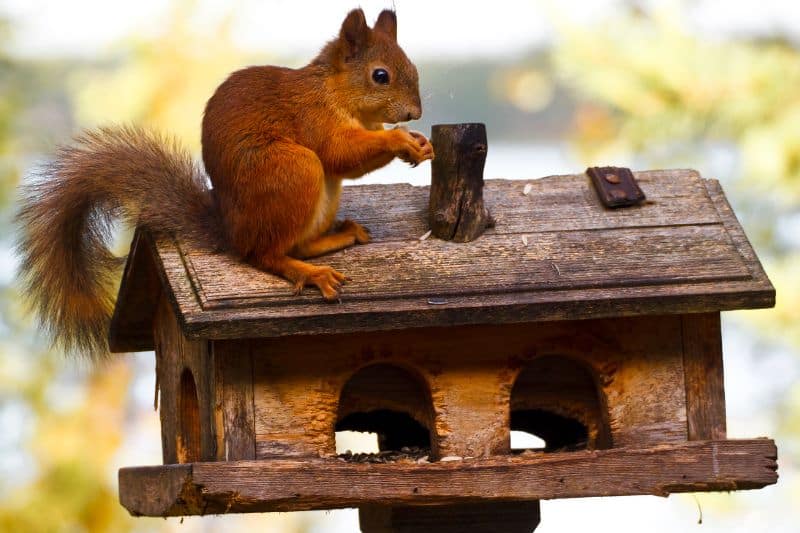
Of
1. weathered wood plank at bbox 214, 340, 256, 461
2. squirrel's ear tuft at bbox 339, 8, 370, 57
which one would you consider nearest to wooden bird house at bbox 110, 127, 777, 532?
weathered wood plank at bbox 214, 340, 256, 461

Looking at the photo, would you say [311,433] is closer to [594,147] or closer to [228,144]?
[228,144]

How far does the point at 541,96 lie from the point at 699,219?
262cm

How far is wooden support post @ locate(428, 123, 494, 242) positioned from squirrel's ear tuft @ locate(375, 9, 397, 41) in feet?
0.75

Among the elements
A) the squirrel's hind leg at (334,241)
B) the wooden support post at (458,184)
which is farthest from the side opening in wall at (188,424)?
the wooden support post at (458,184)

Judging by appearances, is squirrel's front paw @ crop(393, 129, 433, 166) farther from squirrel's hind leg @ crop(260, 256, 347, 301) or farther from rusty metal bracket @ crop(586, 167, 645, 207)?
rusty metal bracket @ crop(586, 167, 645, 207)

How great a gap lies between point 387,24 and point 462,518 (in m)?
0.99

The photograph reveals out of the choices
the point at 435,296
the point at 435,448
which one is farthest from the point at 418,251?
the point at 435,448

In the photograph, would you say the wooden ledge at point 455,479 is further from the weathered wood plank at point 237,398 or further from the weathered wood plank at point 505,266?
the weathered wood plank at point 505,266

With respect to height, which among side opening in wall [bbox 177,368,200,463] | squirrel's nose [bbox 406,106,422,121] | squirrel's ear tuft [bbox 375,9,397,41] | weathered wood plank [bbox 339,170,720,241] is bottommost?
side opening in wall [bbox 177,368,200,463]

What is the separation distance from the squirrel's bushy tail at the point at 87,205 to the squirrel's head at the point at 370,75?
359 mm

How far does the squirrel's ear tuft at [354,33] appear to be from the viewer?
264 cm

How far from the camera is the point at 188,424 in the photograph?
113 inches

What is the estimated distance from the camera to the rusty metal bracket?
279 centimetres

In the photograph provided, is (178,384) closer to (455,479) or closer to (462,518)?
(462,518)
